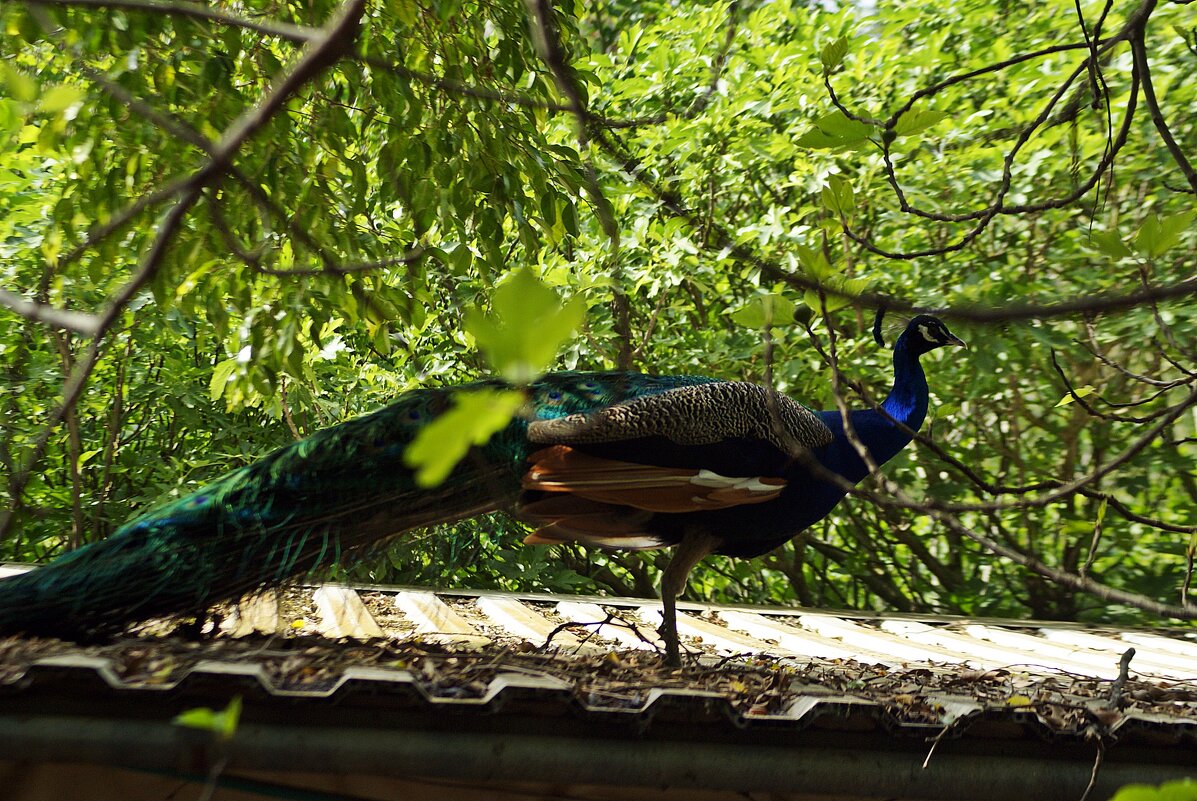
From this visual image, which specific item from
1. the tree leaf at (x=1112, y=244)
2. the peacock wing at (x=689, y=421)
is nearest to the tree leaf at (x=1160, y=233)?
the tree leaf at (x=1112, y=244)

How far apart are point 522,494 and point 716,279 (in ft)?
8.61

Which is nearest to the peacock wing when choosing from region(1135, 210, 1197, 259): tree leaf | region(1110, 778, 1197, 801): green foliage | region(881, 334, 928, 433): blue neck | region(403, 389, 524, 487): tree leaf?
region(881, 334, 928, 433): blue neck

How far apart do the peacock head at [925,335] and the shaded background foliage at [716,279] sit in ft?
0.62

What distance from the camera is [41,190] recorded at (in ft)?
14.0

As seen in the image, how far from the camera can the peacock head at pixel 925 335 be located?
299 centimetres

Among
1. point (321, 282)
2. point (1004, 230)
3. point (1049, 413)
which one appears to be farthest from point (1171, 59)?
point (321, 282)

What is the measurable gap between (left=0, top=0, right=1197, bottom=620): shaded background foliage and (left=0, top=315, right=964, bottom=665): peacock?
38cm

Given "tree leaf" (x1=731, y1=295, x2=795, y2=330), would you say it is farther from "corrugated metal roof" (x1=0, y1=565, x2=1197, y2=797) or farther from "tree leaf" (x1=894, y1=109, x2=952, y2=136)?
"corrugated metal roof" (x1=0, y1=565, x2=1197, y2=797)

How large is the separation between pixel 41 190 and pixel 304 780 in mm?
3513

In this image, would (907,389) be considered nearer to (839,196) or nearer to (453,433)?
(839,196)

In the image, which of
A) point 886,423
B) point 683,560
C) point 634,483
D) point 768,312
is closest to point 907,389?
point 886,423

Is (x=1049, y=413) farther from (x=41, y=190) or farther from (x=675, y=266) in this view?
(x=41, y=190)

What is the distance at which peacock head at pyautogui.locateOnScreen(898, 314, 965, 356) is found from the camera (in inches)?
118

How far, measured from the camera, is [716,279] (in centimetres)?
481
